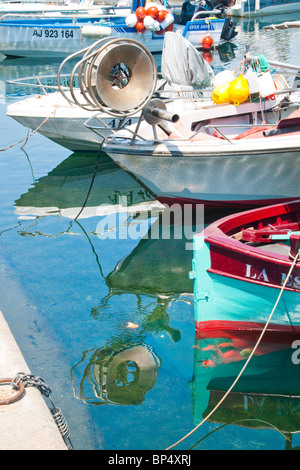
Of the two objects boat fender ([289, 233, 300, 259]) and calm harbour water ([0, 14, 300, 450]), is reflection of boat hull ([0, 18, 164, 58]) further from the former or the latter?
boat fender ([289, 233, 300, 259])

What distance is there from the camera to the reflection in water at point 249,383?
195 inches

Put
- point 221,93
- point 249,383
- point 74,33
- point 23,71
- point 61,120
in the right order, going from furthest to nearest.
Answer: point 74,33 < point 23,71 < point 61,120 < point 221,93 < point 249,383

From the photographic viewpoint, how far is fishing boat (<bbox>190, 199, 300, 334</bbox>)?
543cm

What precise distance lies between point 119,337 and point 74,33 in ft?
72.2

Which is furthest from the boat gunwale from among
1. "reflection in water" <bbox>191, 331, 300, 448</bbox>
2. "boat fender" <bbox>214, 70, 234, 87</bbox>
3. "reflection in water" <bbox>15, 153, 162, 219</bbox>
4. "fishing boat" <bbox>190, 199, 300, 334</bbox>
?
"boat fender" <bbox>214, 70, 234, 87</bbox>

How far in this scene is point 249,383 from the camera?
548 centimetres

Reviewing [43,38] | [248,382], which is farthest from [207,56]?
[248,382]

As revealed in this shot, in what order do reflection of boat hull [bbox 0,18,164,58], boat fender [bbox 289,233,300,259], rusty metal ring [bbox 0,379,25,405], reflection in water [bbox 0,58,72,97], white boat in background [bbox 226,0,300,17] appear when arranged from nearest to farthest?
rusty metal ring [bbox 0,379,25,405] → boat fender [bbox 289,233,300,259] → reflection in water [bbox 0,58,72,97] → reflection of boat hull [bbox 0,18,164,58] → white boat in background [bbox 226,0,300,17]

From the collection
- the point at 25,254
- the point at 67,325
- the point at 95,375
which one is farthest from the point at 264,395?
the point at 25,254

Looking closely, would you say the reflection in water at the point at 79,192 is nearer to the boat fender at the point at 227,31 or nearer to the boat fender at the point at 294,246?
the boat fender at the point at 294,246

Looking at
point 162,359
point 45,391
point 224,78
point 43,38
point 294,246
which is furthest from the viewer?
point 43,38

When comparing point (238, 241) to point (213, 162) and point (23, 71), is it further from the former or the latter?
point (23, 71)

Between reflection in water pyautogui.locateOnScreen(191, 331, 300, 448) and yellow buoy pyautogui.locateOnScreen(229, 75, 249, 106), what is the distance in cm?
534

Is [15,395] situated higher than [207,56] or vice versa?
[207,56]
